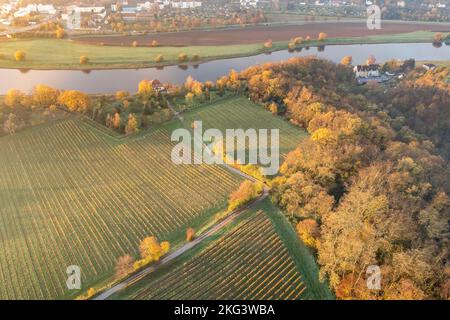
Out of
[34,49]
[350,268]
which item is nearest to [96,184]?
[350,268]

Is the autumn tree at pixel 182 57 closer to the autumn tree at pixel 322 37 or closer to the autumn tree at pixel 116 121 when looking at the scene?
the autumn tree at pixel 116 121

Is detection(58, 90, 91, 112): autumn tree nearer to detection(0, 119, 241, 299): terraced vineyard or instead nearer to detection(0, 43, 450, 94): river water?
detection(0, 119, 241, 299): terraced vineyard

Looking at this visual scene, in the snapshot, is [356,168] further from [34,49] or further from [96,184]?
[34,49]

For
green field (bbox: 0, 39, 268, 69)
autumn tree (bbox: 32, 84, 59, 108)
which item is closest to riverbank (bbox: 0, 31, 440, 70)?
green field (bbox: 0, 39, 268, 69)

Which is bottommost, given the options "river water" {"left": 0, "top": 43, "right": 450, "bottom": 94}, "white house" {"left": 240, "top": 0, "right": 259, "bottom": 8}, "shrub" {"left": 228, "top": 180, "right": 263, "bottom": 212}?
"shrub" {"left": 228, "top": 180, "right": 263, "bottom": 212}

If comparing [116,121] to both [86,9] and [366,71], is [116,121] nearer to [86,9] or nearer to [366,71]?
[366,71]

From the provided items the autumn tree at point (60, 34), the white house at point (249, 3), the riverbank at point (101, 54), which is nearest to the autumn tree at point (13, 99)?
the riverbank at point (101, 54)

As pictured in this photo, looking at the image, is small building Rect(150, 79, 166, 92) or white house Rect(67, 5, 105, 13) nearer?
small building Rect(150, 79, 166, 92)

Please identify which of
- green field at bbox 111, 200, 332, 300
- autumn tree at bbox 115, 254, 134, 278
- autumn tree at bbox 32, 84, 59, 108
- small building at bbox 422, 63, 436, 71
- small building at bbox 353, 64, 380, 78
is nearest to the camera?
green field at bbox 111, 200, 332, 300
